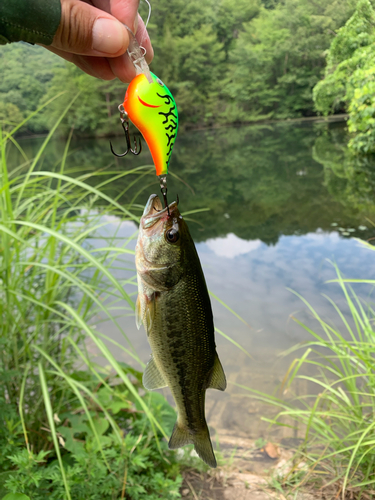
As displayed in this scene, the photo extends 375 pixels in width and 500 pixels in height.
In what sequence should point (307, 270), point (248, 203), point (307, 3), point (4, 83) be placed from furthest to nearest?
point (307, 3) → point (248, 203) → point (4, 83) → point (307, 270)

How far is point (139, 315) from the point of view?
1085mm

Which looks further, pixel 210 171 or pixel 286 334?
pixel 210 171

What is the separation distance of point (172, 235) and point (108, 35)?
25.3 inches

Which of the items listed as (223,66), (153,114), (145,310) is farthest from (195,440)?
(223,66)

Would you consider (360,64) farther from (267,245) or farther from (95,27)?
(95,27)

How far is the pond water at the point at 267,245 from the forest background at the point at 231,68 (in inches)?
134

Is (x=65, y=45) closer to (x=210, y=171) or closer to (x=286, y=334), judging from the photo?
(x=286, y=334)

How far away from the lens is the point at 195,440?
3.82 feet

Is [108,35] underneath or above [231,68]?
underneath

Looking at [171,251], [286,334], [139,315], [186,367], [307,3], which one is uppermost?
[307,3]

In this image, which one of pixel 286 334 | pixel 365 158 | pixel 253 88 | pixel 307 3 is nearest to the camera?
pixel 286 334

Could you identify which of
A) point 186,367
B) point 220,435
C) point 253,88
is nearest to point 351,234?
Result: point 220,435

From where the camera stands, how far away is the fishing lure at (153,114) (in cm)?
99

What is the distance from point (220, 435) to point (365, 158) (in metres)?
13.0
